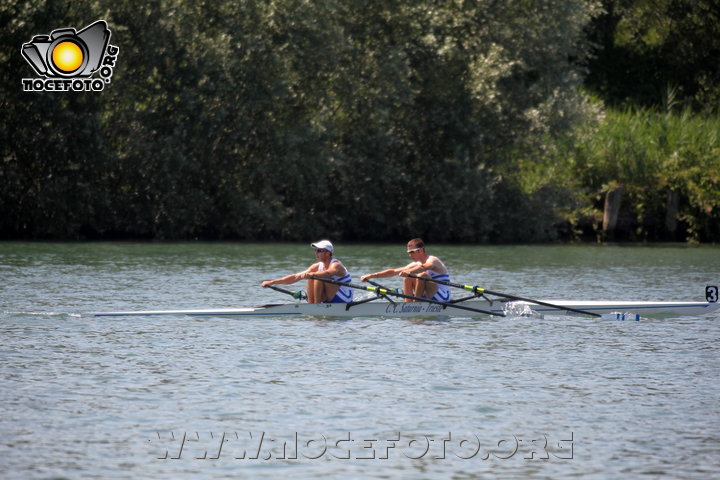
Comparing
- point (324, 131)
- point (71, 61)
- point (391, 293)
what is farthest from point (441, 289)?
point (71, 61)

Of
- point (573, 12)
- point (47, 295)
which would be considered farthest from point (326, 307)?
point (573, 12)

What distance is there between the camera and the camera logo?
1662 inches

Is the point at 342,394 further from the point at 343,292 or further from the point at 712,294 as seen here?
the point at 712,294

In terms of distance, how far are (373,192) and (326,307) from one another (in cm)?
2836

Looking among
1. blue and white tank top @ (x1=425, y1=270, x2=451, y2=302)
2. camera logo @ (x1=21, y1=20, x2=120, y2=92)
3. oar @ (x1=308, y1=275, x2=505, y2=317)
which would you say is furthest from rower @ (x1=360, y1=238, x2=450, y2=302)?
camera logo @ (x1=21, y1=20, x2=120, y2=92)

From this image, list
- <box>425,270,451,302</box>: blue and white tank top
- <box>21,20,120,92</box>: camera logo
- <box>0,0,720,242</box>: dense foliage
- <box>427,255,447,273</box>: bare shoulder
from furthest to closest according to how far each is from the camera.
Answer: <box>0,0,720,242</box>: dense foliage
<box>21,20,120,92</box>: camera logo
<box>425,270,451,302</box>: blue and white tank top
<box>427,255,447,273</box>: bare shoulder

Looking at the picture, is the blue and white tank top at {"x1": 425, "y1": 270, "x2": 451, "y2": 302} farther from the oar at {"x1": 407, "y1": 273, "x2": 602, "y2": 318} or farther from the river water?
the river water

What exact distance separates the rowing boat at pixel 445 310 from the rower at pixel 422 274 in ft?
0.90

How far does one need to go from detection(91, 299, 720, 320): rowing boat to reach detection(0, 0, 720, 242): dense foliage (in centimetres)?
2438

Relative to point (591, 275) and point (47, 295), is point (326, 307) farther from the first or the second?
point (591, 275)

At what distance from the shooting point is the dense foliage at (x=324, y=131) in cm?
4359

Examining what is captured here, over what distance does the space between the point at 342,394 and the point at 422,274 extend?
301 inches

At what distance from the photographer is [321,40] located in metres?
45.8

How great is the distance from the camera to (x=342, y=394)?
13820 millimetres
